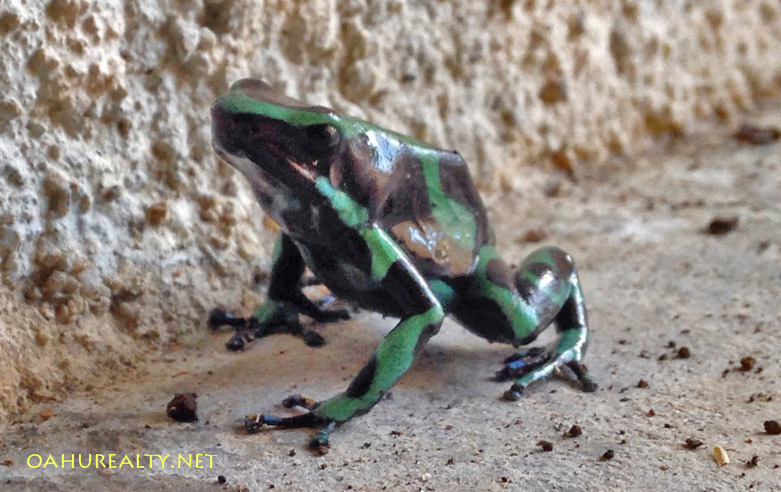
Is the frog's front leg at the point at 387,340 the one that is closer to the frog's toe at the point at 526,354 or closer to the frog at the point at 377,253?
the frog at the point at 377,253

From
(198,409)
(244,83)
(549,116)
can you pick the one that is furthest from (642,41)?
(198,409)

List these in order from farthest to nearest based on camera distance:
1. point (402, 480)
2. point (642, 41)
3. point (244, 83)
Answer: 1. point (642, 41)
2. point (244, 83)
3. point (402, 480)

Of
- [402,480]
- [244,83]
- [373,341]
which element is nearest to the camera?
[402,480]

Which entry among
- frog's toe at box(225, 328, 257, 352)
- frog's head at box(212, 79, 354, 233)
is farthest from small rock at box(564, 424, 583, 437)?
frog's toe at box(225, 328, 257, 352)

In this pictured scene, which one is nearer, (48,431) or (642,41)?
(48,431)

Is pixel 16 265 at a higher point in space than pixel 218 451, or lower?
higher

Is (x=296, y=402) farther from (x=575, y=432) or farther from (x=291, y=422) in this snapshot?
(x=575, y=432)

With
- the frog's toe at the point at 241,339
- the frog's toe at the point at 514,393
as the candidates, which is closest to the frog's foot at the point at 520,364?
the frog's toe at the point at 514,393

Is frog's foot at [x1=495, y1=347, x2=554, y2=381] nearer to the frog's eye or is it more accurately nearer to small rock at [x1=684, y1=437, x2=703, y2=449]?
small rock at [x1=684, y1=437, x2=703, y2=449]

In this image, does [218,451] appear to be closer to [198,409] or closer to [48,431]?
[198,409]
